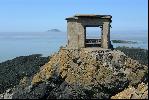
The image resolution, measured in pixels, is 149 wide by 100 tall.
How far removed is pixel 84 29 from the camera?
26.6m

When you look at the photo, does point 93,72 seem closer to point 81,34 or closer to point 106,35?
point 81,34

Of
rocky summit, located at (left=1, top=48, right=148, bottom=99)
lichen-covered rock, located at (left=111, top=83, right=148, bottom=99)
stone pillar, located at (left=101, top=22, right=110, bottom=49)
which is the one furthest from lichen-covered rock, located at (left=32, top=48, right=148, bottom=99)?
stone pillar, located at (left=101, top=22, right=110, bottom=49)

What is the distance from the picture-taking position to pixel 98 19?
26594 millimetres

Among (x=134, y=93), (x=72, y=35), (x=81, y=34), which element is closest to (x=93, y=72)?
(x=134, y=93)

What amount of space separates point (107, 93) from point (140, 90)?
188cm

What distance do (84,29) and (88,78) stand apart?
167 inches

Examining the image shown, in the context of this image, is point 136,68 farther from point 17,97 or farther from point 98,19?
point 17,97

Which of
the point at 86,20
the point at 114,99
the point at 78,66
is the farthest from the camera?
the point at 86,20

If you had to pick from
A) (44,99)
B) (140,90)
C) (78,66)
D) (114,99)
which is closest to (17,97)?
(44,99)

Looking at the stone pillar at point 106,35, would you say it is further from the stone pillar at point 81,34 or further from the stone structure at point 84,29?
the stone pillar at point 81,34

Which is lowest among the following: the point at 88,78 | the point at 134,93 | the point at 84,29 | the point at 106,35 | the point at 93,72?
the point at 134,93

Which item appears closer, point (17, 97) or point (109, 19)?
point (17, 97)

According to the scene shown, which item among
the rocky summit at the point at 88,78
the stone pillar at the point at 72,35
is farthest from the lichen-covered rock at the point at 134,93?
the stone pillar at the point at 72,35

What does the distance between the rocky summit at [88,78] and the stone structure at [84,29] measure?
2.52 feet
